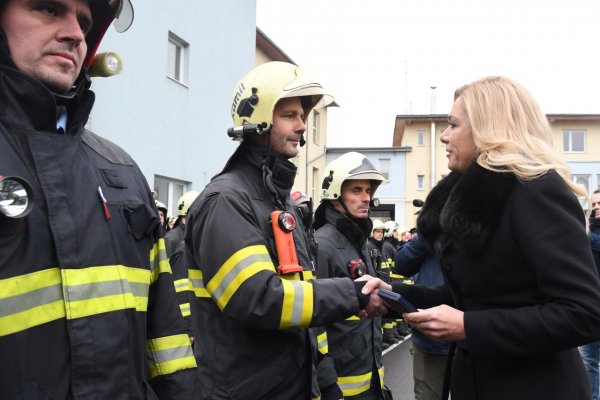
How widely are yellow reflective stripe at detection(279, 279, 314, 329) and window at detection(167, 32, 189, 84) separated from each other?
11.1 m

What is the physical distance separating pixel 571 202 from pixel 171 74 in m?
11.8

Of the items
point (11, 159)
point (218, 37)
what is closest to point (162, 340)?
point (11, 159)

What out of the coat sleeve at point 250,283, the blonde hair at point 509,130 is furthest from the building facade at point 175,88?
the blonde hair at point 509,130

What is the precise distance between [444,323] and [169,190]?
10983 mm

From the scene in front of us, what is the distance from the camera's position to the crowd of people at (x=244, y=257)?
1.61m

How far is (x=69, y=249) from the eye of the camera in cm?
163

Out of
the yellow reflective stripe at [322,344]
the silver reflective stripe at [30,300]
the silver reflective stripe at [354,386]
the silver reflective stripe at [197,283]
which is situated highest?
the silver reflective stripe at [30,300]

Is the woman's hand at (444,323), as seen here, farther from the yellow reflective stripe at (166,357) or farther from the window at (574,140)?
the window at (574,140)

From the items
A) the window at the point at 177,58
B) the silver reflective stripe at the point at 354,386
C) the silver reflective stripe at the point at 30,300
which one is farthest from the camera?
the window at the point at 177,58

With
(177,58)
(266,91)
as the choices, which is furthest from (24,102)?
(177,58)

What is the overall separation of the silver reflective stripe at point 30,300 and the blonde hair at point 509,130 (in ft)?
5.82

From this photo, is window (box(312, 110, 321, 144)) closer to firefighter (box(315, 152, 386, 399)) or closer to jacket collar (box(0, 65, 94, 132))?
firefighter (box(315, 152, 386, 399))

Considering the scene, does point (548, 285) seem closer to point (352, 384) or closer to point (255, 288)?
point (255, 288)

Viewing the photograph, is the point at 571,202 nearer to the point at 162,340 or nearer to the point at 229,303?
the point at 229,303
